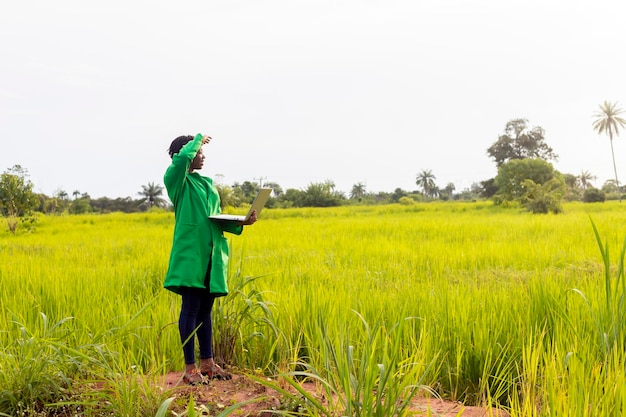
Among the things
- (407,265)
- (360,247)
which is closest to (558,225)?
(360,247)

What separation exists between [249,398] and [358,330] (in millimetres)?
1100

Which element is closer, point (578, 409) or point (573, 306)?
point (578, 409)

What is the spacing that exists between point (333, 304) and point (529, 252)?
4.65m

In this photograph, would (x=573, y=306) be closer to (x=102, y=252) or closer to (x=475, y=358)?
(x=475, y=358)

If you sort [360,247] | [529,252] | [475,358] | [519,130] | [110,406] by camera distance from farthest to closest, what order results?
[519,130], [360,247], [529,252], [475,358], [110,406]

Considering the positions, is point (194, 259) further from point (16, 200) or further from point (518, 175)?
point (518, 175)

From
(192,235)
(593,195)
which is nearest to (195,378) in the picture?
(192,235)

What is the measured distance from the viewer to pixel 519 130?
43.4 metres

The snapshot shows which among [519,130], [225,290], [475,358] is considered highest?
[519,130]

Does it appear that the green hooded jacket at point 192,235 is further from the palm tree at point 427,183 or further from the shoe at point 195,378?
the palm tree at point 427,183

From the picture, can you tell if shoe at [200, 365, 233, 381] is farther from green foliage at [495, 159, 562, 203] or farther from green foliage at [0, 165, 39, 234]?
green foliage at [495, 159, 562, 203]

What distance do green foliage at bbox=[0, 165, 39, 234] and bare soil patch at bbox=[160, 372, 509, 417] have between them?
13.2m

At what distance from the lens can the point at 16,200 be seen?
44.2 feet

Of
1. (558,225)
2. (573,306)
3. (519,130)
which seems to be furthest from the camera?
(519,130)
